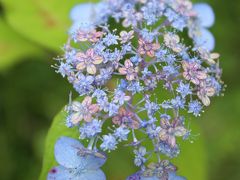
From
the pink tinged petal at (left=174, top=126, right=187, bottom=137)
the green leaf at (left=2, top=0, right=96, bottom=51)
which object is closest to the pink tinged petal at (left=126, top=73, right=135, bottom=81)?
the pink tinged petal at (left=174, top=126, right=187, bottom=137)

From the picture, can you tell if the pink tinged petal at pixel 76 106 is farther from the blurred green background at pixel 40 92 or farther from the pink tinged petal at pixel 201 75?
the blurred green background at pixel 40 92

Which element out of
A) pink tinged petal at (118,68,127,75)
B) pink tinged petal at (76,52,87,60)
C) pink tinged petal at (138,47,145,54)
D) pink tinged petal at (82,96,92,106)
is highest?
pink tinged petal at (138,47,145,54)

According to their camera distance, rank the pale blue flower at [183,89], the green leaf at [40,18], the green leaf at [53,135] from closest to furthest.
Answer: the pale blue flower at [183,89] < the green leaf at [53,135] < the green leaf at [40,18]

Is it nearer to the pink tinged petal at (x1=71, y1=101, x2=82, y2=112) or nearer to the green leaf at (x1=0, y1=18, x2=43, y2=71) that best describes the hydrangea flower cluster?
the pink tinged petal at (x1=71, y1=101, x2=82, y2=112)

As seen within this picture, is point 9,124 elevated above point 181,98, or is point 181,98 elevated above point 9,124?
point 9,124

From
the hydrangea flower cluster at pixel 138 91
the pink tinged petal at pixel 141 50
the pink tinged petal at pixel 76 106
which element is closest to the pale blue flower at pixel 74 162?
the hydrangea flower cluster at pixel 138 91

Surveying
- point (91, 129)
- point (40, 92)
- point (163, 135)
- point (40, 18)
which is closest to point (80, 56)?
point (91, 129)

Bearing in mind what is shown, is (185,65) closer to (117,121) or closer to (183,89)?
(183,89)

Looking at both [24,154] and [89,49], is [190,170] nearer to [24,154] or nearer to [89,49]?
[89,49]

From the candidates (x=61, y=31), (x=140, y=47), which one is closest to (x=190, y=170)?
(x=140, y=47)
